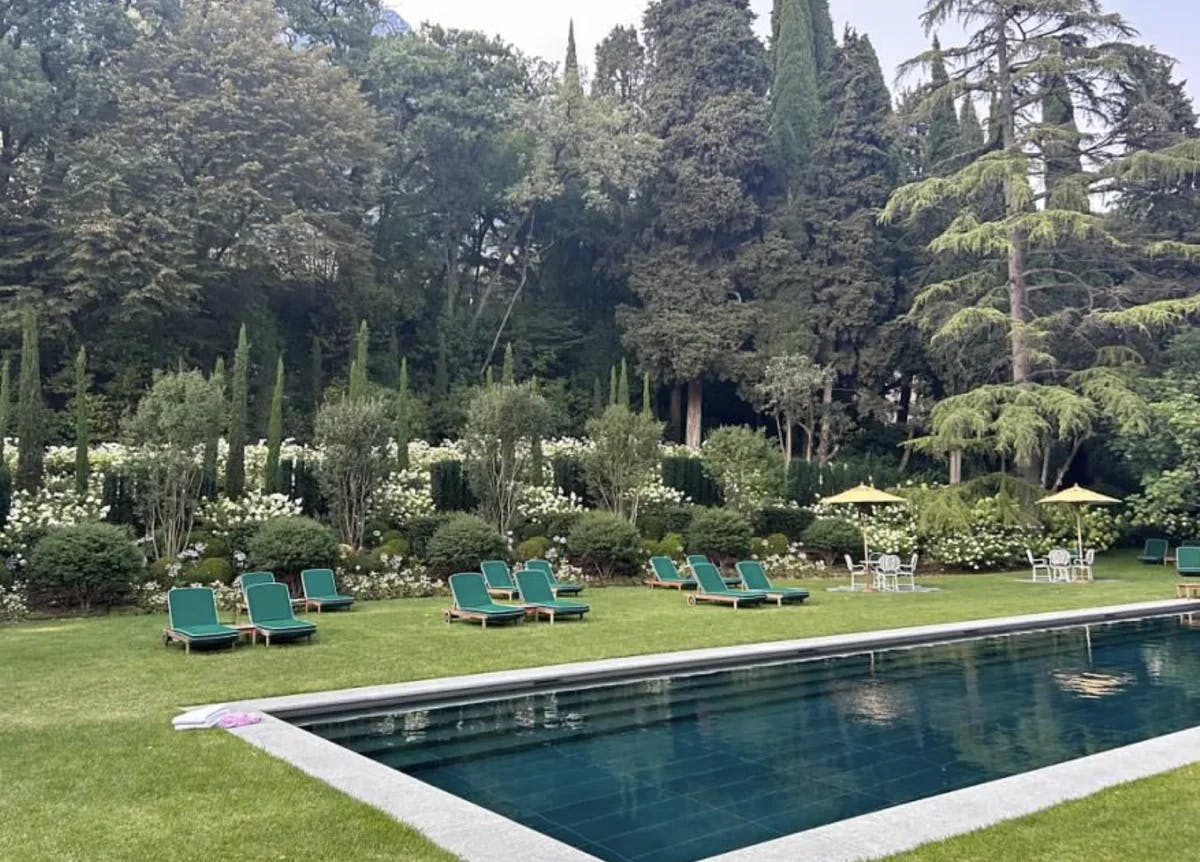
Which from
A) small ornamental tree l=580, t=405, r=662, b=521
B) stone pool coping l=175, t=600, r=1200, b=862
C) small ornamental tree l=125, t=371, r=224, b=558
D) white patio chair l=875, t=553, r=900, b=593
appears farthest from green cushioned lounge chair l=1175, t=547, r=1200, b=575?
small ornamental tree l=125, t=371, r=224, b=558

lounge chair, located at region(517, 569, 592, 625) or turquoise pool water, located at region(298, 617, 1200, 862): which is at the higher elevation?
lounge chair, located at region(517, 569, 592, 625)

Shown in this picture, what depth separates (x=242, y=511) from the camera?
19.5 meters

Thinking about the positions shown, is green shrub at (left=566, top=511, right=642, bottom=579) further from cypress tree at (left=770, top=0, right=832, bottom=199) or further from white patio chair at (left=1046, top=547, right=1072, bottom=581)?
cypress tree at (left=770, top=0, right=832, bottom=199)

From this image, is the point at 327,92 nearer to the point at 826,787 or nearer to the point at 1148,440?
the point at 1148,440

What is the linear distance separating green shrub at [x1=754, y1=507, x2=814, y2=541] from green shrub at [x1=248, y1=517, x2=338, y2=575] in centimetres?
1233

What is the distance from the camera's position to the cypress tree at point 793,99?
41.6 m

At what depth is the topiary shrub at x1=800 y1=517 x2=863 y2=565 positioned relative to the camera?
936 inches

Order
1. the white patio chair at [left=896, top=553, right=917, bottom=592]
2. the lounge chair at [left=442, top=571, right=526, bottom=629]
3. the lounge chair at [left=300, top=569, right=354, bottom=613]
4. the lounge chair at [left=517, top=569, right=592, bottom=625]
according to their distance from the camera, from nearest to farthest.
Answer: the lounge chair at [left=442, top=571, right=526, bottom=629] → the lounge chair at [left=517, top=569, right=592, bottom=625] → the lounge chair at [left=300, top=569, right=354, bottom=613] → the white patio chair at [left=896, top=553, right=917, bottom=592]

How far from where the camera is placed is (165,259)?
95.2ft

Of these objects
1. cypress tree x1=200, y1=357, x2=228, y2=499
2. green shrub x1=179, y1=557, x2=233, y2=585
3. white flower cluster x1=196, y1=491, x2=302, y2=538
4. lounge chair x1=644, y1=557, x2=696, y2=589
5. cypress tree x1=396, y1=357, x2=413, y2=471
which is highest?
cypress tree x1=396, y1=357, x2=413, y2=471

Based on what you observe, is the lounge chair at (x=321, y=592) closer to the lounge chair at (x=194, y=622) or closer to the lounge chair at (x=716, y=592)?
the lounge chair at (x=194, y=622)

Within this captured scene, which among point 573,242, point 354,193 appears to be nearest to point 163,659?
point 354,193

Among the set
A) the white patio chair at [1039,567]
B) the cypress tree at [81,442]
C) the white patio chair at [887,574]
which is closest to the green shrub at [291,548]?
the cypress tree at [81,442]

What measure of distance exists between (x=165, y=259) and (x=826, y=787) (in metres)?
28.1
